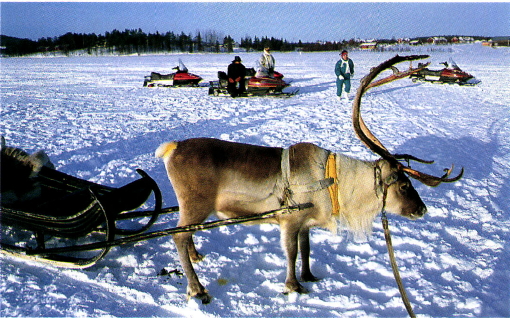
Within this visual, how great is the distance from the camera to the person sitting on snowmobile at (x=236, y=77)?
14422 millimetres

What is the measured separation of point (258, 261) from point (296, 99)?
11.1 meters

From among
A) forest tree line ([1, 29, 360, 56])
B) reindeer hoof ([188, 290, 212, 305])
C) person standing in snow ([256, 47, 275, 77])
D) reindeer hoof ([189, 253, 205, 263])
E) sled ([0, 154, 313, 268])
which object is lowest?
reindeer hoof ([188, 290, 212, 305])

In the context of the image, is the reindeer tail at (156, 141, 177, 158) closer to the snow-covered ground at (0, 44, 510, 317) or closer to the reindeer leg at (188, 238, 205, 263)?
the reindeer leg at (188, 238, 205, 263)

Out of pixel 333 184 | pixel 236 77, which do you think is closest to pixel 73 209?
Result: pixel 333 184

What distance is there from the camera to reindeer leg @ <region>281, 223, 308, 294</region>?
3303 mm

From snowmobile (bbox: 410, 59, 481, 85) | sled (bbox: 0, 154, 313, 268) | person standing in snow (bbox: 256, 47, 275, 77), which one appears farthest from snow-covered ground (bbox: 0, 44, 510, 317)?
snowmobile (bbox: 410, 59, 481, 85)

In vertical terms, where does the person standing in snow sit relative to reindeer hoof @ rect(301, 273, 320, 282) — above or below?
above

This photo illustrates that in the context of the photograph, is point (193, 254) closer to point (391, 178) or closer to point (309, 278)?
point (309, 278)

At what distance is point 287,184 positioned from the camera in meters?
3.25

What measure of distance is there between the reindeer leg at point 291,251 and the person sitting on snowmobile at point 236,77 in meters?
11.8

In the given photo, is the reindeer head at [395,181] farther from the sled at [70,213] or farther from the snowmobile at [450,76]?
the snowmobile at [450,76]

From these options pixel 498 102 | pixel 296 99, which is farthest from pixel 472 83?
pixel 296 99

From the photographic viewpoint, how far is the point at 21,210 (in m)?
3.47

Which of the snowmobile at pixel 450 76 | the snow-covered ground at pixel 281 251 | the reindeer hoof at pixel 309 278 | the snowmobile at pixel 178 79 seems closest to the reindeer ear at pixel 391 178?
the snow-covered ground at pixel 281 251
